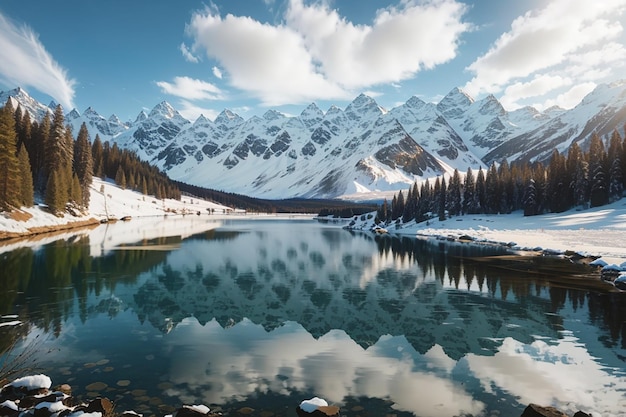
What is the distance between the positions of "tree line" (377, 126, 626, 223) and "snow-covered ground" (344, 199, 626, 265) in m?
4.35

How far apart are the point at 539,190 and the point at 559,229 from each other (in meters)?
31.9

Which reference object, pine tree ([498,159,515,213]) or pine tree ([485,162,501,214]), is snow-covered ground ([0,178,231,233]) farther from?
pine tree ([498,159,515,213])

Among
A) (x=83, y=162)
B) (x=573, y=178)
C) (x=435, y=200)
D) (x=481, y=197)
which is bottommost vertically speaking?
(x=435, y=200)

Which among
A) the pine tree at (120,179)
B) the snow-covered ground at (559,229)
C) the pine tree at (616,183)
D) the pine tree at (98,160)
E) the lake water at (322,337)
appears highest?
the pine tree at (98,160)

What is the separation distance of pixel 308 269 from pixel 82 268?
22.2 metres

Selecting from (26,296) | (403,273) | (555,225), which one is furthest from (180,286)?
(555,225)

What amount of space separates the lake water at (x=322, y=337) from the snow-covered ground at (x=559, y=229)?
19129mm

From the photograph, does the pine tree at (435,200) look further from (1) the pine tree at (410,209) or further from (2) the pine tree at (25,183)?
(2) the pine tree at (25,183)

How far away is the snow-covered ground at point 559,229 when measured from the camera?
55844 mm

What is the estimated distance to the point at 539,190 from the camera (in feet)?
351

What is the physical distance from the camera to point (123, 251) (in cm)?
5184

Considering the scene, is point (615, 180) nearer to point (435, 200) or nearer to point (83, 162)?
point (435, 200)

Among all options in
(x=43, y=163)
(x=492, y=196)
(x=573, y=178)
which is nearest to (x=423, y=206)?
(x=492, y=196)

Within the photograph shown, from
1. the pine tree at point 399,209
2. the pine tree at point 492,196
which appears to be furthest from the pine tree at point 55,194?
the pine tree at point 492,196
